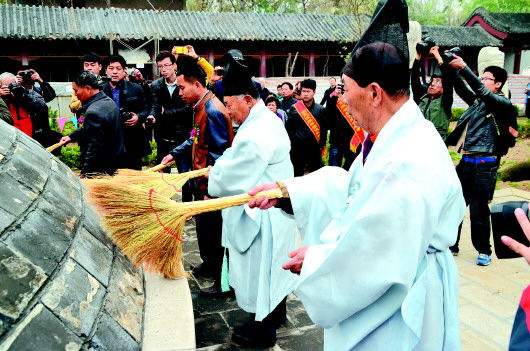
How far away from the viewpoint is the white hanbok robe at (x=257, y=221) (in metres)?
3.01

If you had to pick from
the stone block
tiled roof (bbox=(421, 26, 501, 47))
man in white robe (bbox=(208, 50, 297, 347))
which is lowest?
man in white robe (bbox=(208, 50, 297, 347))

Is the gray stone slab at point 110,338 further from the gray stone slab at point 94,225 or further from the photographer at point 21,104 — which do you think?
the photographer at point 21,104

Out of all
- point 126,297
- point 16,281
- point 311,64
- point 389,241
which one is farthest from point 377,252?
point 311,64

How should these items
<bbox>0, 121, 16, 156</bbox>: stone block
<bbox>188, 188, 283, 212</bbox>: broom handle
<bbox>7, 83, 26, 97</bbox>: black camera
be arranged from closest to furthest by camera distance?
1. <bbox>0, 121, 16, 156</bbox>: stone block
2. <bbox>188, 188, 283, 212</bbox>: broom handle
3. <bbox>7, 83, 26, 97</bbox>: black camera

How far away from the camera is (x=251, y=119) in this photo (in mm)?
3139

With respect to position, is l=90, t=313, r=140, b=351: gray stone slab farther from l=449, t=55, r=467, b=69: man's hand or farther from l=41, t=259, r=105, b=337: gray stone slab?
l=449, t=55, r=467, b=69: man's hand

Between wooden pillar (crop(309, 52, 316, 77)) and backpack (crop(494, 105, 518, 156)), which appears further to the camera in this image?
wooden pillar (crop(309, 52, 316, 77))

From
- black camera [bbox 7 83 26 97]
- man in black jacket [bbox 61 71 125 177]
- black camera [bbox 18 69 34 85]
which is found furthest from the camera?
black camera [bbox 18 69 34 85]

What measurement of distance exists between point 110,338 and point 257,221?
67.0 inches

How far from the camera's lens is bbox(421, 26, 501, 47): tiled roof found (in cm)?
2342

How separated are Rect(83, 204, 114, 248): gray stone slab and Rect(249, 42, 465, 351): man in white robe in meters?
0.85

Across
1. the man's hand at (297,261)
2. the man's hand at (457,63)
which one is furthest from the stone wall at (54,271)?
the man's hand at (457,63)

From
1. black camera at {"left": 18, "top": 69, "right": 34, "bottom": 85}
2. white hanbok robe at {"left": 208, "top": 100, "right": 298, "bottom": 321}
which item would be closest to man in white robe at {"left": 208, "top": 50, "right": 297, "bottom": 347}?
white hanbok robe at {"left": 208, "top": 100, "right": 298, "bottom": 321}

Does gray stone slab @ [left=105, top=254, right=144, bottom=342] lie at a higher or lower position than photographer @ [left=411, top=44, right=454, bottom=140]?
lower
